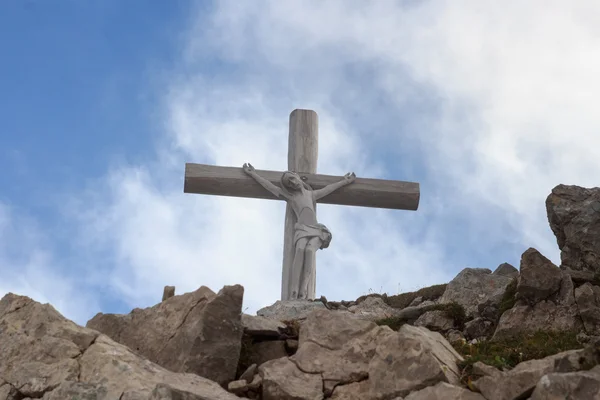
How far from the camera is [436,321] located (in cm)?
1145

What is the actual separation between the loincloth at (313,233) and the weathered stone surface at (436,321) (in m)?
4.92

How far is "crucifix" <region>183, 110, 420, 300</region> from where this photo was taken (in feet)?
53.1

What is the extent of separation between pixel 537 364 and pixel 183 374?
2993 millimetres

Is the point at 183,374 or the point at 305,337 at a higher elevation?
the point at 305,337

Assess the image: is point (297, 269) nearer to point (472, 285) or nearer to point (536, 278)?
point (472, 285)

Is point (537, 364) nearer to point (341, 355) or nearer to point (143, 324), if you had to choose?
point (341, 355)

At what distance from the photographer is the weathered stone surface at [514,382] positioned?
6.35 metres

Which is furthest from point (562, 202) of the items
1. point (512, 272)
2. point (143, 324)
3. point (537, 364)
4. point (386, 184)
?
point (143, 324)

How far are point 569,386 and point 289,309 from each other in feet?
28.8

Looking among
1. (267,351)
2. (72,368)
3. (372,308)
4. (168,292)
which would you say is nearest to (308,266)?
(372,308)

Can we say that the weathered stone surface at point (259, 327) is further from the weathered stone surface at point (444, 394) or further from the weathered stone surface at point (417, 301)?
the weathered stone surface at point (417, 301)

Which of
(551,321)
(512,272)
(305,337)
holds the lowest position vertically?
(305,337)

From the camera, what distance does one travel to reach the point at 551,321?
10.3m

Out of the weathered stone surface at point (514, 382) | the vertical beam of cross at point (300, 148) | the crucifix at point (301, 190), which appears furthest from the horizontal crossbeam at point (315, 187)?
the weathered stone surface at point (514, 382)
